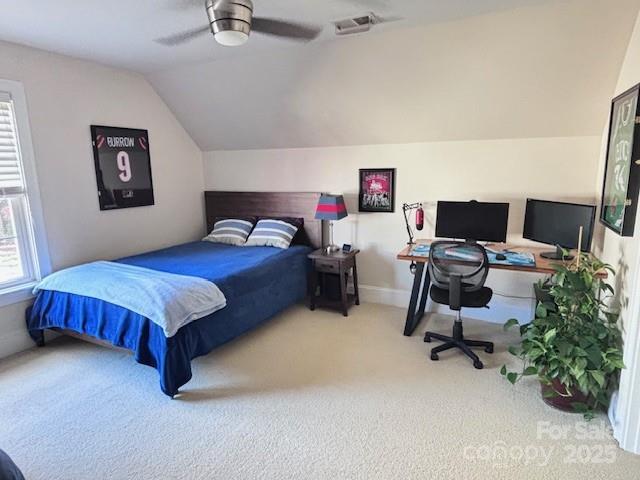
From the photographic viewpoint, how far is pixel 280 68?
11.2 feet

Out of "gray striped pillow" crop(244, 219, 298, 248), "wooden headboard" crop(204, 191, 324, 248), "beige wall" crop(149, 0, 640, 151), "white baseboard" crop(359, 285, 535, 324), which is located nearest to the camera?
"beige wall" crop(149, 0, 640, 151)

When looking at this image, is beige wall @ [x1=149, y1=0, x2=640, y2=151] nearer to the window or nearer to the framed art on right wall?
the framed art on right wall

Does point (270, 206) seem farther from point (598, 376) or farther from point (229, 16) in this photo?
point (598, 376)

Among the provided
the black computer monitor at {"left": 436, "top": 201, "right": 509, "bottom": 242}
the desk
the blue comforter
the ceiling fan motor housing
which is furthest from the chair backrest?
the ceiling fan motor housing

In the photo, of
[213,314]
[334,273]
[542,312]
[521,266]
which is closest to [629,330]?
[542,312]

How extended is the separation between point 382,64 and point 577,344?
2.37m

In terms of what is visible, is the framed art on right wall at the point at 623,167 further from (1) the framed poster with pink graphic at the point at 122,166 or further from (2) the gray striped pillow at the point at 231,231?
(1) the framed poster with pink graphic at the point at 122,166

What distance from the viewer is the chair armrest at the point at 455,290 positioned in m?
2.72

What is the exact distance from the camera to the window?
3012 millimetres

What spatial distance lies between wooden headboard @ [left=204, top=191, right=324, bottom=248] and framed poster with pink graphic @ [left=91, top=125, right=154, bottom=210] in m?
0.80

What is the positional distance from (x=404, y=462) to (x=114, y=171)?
3465mm

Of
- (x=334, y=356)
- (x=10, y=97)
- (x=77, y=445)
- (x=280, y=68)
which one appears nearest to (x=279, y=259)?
(x=334, y=356)

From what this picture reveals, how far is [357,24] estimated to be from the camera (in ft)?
8.75

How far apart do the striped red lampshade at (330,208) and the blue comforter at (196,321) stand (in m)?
0.46
